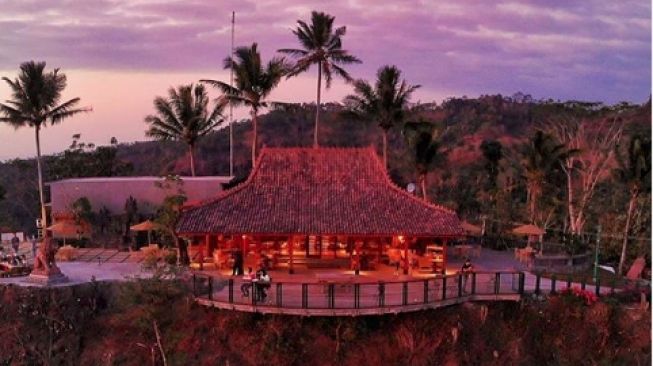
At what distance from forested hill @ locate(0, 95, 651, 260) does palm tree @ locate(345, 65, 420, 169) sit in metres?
2.29

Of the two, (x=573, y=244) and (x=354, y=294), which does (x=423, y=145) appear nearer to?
(x=573, y=244)

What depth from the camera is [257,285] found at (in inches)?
876

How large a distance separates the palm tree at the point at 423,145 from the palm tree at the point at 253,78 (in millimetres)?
7858

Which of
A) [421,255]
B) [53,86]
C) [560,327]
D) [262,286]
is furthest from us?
[53,86]

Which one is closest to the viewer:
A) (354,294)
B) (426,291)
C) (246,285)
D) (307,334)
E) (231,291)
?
(354,294)

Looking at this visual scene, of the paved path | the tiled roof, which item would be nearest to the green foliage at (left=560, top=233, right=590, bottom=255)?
the tiled roof

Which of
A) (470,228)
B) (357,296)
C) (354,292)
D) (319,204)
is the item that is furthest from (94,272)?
(470,228)

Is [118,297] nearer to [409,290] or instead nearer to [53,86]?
[409,290]

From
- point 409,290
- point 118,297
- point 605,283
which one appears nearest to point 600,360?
point 605,283

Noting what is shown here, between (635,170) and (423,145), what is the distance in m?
10.1

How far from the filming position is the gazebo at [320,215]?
24312 mm

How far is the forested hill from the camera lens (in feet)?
147

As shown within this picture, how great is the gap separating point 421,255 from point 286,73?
14.4m

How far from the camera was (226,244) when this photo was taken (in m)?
26.9
